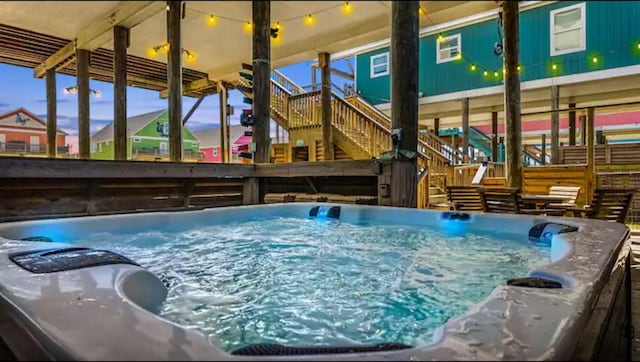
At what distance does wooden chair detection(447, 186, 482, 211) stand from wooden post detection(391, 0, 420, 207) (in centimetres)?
155

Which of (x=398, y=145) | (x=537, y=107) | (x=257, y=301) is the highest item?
(x=537, y=107)

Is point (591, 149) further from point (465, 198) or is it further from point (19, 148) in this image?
point (19, 148)

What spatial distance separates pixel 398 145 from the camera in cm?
366

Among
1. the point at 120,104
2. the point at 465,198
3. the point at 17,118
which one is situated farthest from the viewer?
the point at 120,104

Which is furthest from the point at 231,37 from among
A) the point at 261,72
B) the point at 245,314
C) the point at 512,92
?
the point at 245,314

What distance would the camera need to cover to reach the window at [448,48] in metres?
9.89

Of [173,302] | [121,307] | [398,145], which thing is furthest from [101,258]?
[398,145]

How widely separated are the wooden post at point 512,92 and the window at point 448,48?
16.4ft

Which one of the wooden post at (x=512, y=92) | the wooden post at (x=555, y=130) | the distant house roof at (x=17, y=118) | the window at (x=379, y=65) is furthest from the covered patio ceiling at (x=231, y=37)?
the window at (x=379, y=65)

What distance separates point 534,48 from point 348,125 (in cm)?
490

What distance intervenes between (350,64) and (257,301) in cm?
1133

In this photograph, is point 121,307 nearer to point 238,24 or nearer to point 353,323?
point 353,323

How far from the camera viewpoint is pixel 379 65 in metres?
11.0

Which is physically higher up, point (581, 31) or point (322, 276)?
point (581, 31)
